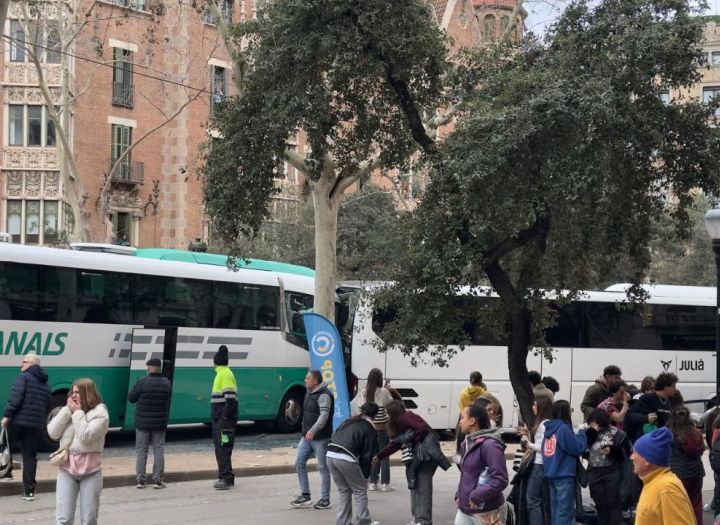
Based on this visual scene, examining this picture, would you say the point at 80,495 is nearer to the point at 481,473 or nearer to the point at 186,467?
the point at 481,473

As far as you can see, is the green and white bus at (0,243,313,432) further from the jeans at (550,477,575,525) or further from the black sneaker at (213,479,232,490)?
the jeans at (550,477,575,525)

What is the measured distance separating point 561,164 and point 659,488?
6095mm

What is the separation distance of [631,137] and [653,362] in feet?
53.1

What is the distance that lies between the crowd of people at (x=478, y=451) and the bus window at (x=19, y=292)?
5311 mm

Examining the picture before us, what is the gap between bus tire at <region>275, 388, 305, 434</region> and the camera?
81.9ft

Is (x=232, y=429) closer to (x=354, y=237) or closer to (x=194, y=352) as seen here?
(x=194, y=352)

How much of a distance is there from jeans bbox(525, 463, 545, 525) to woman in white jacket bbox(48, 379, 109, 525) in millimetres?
4409

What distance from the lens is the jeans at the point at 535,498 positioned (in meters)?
11.7

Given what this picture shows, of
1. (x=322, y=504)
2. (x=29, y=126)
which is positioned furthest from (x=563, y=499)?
(x=29, y=126)

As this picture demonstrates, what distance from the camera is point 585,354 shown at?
86.2ft

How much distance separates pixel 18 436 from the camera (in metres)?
14.5

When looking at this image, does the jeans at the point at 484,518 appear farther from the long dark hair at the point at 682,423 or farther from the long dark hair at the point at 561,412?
the long dark hair at the point at 682,423

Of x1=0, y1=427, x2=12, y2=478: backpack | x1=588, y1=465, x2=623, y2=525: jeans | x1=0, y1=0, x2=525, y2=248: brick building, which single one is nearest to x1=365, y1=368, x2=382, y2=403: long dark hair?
x1=588, y1=465, x2=623, y2=525: jeans

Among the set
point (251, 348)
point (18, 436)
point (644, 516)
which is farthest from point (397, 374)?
point (644, 516)
